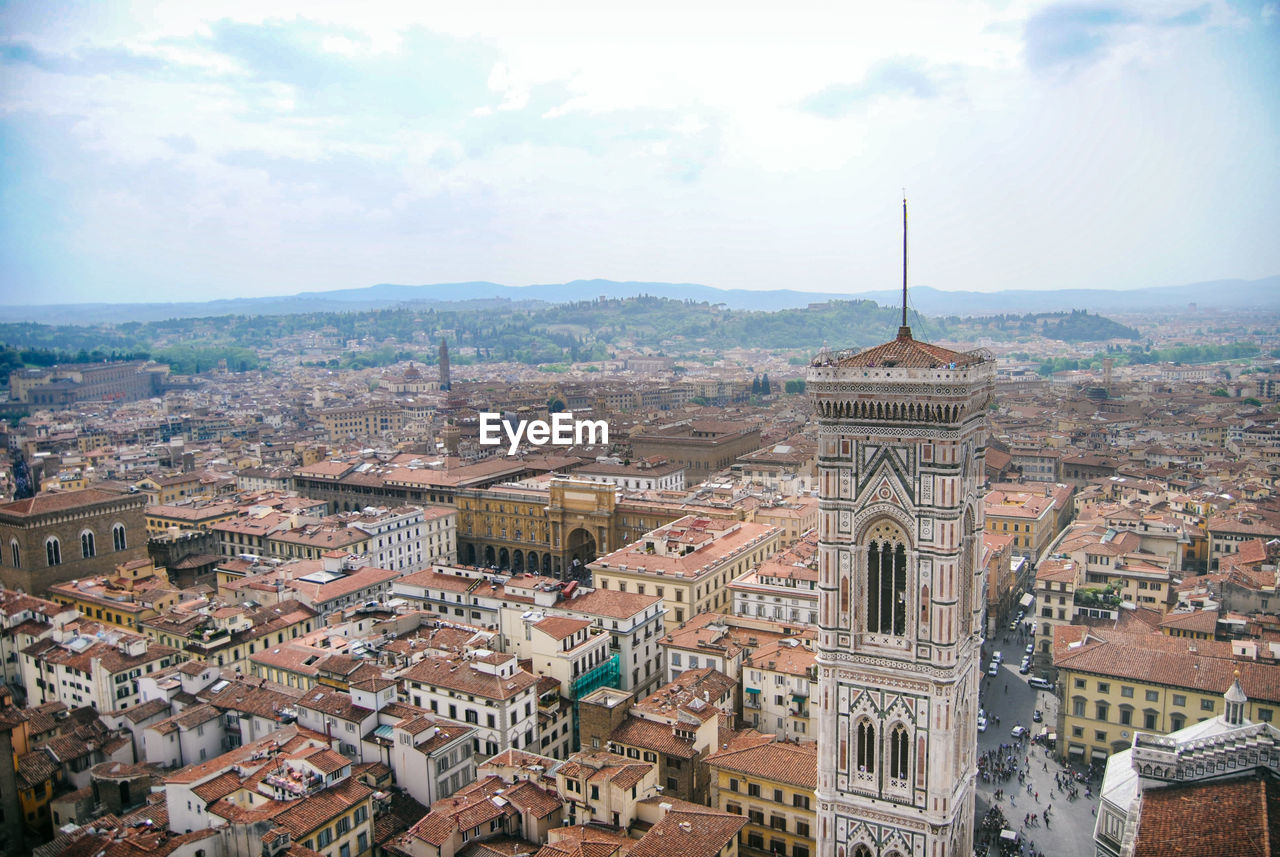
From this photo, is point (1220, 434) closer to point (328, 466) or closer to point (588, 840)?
point (328, 466)

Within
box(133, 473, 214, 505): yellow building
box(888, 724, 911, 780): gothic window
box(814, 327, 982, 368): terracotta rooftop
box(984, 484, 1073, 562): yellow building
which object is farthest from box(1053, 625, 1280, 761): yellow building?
box(133, 473, 214, 505): yellow building

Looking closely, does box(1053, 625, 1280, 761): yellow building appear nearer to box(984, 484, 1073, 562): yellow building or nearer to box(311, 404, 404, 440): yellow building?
box(984, 484, 1073, 562): yellow building

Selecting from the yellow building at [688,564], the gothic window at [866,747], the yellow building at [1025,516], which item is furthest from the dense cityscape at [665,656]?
the yellow building at [1025,516]

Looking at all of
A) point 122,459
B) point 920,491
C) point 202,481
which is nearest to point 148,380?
point 122,459

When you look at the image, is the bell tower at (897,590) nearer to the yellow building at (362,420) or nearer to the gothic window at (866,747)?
the gothic window at (866,747)

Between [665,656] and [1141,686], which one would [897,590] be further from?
[665,656]
